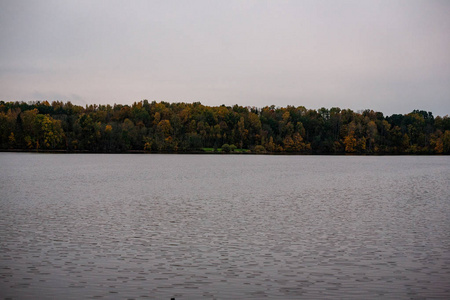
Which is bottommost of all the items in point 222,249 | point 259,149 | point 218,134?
point 222,249

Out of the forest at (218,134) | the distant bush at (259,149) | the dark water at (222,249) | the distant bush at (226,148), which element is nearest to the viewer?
the dark water at (222,249)

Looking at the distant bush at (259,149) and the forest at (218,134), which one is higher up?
the forest at (218,134)

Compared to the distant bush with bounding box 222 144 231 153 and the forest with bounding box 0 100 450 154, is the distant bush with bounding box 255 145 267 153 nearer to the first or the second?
the forest with bounding box 0 100 450 154

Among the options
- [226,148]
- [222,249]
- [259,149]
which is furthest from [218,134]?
[222,249]

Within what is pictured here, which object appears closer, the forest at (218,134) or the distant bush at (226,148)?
the forest at (218,134)

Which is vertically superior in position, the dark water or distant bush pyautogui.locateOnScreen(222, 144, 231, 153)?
distant bush pyautogui.locateOnScreen(222, 144, 231, 153)

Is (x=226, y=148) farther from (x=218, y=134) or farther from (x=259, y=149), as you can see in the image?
(x=259, y=149)

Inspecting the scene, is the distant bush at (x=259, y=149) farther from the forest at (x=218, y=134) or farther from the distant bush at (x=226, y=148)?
the distant bush at (x=226, y=148)

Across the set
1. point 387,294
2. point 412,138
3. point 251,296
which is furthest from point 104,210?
point 412,138

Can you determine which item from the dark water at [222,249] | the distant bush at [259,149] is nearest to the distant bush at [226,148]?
the distant bush at [259,149]

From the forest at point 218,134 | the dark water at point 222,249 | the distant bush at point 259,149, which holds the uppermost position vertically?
the forest at point 218,134

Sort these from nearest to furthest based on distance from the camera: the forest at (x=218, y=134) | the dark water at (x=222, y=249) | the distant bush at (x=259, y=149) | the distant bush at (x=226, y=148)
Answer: the dark water at (x=222, y=249) → the forest at (x=218, y=134) → the distant bush at (x=226, y=148) → the distant bush at (x=259, y=149)

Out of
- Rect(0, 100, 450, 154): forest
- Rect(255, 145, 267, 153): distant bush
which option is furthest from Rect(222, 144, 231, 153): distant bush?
Rect(255, 145, 267, 153): distant bush

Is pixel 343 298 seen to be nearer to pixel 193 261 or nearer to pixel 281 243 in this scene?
pixel 193 261
